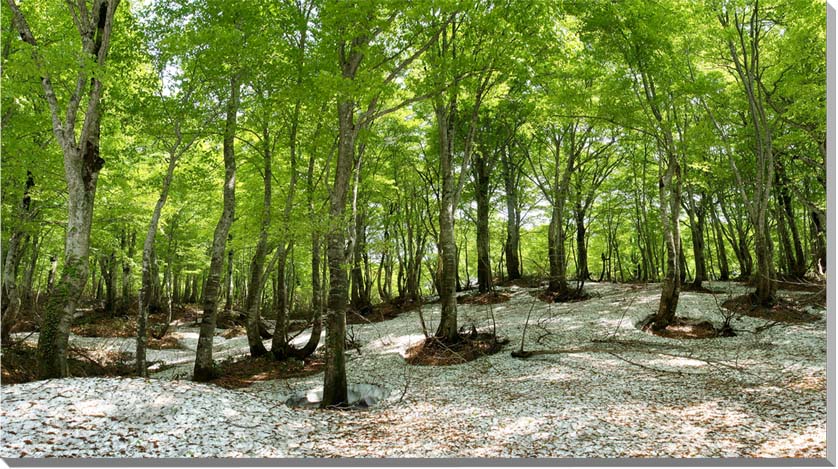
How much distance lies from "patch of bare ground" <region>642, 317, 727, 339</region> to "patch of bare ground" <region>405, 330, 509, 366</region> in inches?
142

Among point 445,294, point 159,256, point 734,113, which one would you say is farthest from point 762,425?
point 159,256

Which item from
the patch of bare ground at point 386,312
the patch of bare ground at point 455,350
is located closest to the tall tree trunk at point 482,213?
the patch of bare ground at point 386,312

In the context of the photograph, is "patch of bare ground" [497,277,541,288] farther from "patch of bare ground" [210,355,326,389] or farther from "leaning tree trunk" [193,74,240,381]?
"leaning tree trunk" [193,74,240,381]

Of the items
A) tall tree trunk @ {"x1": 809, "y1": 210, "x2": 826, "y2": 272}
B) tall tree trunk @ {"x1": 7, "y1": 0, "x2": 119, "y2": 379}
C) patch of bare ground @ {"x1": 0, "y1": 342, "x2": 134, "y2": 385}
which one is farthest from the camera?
tall tree trunk @ {"x1": 809, "y1": 210, "x2": 826, "y2": 272}

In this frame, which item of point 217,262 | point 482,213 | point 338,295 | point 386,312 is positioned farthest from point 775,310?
point 217,262

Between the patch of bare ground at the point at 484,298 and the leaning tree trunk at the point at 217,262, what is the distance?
10057mm

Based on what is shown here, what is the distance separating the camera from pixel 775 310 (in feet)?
39.0

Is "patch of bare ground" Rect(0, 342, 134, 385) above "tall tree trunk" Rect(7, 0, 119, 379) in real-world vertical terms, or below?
below

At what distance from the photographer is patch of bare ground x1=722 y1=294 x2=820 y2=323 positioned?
11148 mm

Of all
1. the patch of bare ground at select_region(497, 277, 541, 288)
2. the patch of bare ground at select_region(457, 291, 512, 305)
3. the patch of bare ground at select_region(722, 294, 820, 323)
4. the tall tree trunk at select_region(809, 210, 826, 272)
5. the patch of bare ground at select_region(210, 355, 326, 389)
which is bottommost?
the patch of bare ground at select_region(210, 355, 326, 389)

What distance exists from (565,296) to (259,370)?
1026 cm

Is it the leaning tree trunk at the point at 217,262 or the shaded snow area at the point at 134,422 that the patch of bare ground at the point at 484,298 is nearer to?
the leaning tree trunk at the point at 217,262

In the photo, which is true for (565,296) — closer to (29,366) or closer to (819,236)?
(819,236)

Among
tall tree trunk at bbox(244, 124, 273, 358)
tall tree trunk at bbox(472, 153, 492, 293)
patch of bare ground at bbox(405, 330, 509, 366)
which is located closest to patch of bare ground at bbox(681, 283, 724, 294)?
tall tree trunk at bbox(472, 153, 492, 293)
